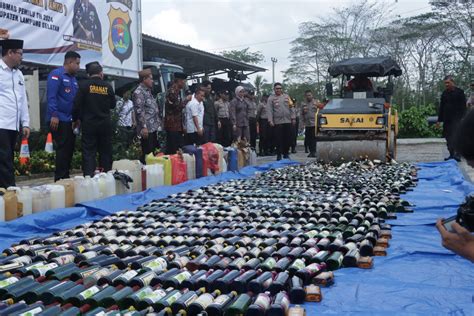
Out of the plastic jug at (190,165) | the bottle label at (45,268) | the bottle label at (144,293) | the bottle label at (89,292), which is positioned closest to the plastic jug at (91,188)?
the plastic jug at (190,165)

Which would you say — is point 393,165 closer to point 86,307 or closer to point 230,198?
point 230,198

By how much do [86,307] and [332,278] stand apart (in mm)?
1427

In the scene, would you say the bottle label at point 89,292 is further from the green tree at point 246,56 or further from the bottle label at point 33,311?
the green tree at point 246,56

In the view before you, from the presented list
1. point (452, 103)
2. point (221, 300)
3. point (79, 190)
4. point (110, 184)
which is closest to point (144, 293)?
point (221, 300)

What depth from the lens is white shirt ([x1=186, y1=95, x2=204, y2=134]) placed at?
9.69 metres

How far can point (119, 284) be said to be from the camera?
3135 millimetres

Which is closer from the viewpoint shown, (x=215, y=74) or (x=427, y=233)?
(x=427, y=233)

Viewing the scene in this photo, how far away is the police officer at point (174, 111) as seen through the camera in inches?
348

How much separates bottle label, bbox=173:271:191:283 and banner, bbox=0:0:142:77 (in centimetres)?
666

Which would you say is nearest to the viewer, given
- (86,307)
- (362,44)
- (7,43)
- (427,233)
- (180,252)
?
(86,307)

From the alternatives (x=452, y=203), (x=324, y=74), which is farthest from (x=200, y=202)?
(x=324, y=74)

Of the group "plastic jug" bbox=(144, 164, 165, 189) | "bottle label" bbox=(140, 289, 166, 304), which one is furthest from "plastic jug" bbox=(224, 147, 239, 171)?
"bottle label" bbox=(140, 289, 166, 304)

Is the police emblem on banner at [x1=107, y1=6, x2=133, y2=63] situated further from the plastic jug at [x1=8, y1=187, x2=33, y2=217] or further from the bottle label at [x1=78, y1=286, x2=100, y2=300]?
the bottle label at [x1=78, y1=286, x2=100, y2=300]

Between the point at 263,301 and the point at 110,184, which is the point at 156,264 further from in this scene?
the point at 110,184
